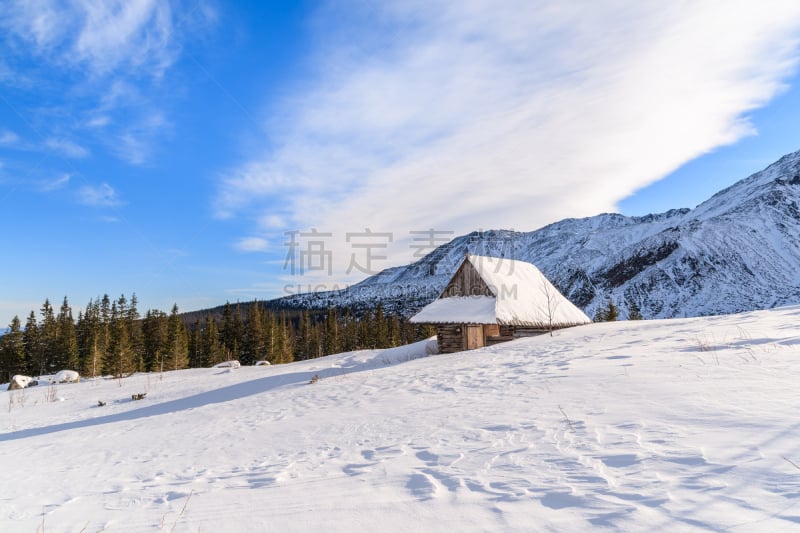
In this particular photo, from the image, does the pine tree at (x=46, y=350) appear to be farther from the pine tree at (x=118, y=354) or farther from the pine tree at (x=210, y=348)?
the pine tree at (x=210, y=348)

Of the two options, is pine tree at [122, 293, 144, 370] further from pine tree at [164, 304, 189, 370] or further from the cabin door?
the cabin door

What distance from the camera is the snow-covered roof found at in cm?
2012

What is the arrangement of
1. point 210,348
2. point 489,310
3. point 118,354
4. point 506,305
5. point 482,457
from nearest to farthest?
point 482,457, point 489,310, point 506,305, point 118,354, point 210,348

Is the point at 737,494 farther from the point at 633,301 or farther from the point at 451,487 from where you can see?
the point at 633,301

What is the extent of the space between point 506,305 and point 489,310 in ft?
3.95

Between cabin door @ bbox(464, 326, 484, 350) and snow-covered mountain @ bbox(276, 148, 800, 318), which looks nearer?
cabin door @ bbox(464, 326, 484, 350)

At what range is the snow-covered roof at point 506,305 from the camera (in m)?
20.1

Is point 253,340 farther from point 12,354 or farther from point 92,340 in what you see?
point 12,354

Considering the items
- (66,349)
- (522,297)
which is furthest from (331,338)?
(522,297)

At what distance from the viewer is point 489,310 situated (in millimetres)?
20078

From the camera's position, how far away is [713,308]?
8769cm

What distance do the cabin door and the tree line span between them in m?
35.0

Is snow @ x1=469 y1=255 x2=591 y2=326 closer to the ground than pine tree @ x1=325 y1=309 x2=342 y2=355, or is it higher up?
higher up

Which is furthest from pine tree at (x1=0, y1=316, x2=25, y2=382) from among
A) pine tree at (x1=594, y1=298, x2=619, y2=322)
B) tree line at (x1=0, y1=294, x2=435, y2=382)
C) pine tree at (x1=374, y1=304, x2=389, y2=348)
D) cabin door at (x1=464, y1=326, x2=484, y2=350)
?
pine tree at (x1=594, y1=298, x2=619, y2=322)
